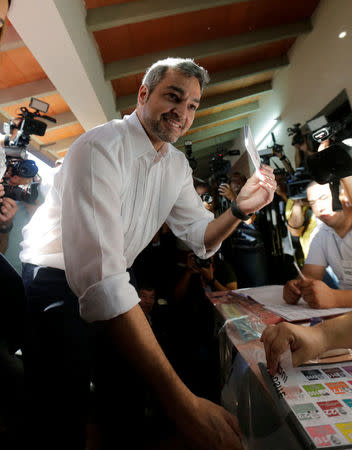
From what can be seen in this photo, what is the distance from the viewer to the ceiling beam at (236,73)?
144 inches

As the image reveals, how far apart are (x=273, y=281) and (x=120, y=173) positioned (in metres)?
2.69

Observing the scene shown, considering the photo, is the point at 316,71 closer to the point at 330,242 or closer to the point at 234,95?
the point at 234,95

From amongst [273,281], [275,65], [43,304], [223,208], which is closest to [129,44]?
[223,208]

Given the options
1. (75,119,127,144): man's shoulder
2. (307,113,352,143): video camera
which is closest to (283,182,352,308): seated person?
(307,113,352,143): video camera

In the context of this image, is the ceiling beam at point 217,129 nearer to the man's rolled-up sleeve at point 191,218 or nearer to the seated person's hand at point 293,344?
the man's rolled-up sleeve at point 191,218

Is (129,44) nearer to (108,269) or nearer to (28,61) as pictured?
(28,61)

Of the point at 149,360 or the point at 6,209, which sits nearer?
the point at 149,360

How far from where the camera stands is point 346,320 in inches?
26.0

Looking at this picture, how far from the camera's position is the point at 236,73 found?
159 inches

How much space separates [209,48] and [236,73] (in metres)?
1.16

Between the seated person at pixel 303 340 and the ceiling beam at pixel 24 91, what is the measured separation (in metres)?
3.59

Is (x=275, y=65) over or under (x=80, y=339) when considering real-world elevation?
over

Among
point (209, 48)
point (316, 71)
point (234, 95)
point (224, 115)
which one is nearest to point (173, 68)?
point (209, 48)

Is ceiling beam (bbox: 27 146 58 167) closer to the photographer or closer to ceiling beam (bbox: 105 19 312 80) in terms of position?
ceiling beam (bbox: 105 19 312 80)
